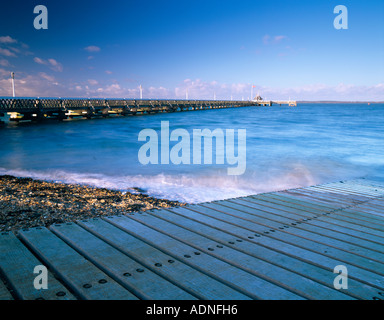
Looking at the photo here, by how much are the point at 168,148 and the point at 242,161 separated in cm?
541

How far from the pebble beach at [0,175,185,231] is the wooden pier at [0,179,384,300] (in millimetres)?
2703

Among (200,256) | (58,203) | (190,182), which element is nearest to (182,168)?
(190,182)

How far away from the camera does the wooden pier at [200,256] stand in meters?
1.93

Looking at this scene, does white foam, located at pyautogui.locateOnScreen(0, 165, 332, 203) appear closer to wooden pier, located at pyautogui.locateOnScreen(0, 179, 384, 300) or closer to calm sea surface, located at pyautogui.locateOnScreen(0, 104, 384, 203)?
calm sea surface, located at pyautogui.locateOnScreen(0, 104, 384, 203)

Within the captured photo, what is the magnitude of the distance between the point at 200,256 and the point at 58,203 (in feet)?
16.6

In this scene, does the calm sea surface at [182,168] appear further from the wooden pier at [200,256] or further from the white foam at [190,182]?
the wooden pier at [200,256]

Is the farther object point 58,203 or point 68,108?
point 68,108

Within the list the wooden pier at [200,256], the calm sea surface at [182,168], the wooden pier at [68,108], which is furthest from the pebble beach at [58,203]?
the wooden pier at [68,108]

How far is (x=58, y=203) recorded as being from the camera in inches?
254

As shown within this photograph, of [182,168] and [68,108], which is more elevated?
[68,108]

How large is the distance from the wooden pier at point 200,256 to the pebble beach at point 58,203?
8.87ft

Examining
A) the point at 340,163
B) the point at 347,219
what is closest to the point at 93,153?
the point at 340,163

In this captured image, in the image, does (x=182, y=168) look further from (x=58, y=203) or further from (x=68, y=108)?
(x=68, y=108)

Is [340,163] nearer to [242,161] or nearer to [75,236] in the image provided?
[242,161]
